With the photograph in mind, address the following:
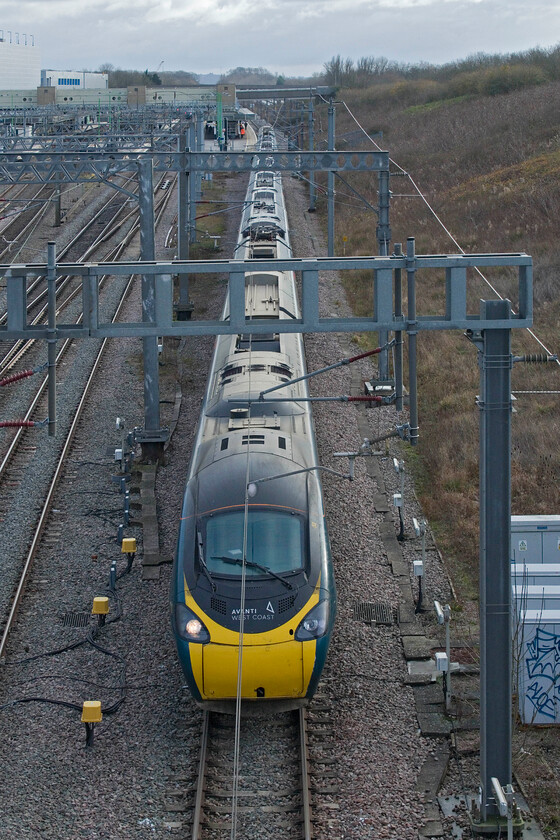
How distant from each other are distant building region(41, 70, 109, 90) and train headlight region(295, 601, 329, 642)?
94696mm

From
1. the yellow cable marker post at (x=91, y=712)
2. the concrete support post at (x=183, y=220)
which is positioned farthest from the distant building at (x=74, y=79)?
the yellow cable marker post at (x=91, y=712)

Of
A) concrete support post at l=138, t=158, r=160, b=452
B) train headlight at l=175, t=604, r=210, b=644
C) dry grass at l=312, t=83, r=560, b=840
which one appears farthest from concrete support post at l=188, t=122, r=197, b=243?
train headlight at l=175, t=604, r=210, b=644

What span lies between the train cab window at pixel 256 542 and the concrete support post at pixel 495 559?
2.35 m

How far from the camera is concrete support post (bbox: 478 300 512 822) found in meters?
8.41

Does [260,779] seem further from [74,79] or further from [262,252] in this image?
[74,79]

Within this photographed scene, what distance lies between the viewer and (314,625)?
984cm

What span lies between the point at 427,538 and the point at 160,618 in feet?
13.7

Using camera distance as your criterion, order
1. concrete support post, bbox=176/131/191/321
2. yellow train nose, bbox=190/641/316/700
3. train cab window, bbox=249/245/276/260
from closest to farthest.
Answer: yellow train nose, bbox=190/641/316/700
train cab window, bbox=249/245/276/260
concrete support post, bbox=176/131/191/321

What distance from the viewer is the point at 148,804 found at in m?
9.05

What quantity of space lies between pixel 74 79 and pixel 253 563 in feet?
334

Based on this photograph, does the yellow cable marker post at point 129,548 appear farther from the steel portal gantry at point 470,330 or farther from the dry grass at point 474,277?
the steel portal gantry at point 470,330

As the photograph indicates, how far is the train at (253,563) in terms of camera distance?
9.66m

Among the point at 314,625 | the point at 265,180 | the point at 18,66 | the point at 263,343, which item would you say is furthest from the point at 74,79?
the point at 314,625

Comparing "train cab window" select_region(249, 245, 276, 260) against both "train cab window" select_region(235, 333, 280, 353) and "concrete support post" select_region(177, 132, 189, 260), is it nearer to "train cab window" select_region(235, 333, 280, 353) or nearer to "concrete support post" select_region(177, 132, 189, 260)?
"concrete support post" select_region(177, 132, 189, 260)
